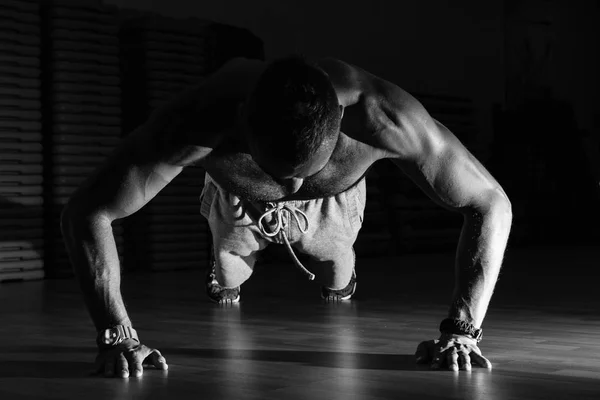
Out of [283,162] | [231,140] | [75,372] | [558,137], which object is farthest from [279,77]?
[558,137]

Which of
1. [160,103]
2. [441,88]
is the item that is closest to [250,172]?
[160,103]

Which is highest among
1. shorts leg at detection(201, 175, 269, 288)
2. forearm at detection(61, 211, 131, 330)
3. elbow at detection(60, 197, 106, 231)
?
shorts leg at detection(201, 175, 269, 288)

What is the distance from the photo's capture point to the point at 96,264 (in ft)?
8.87

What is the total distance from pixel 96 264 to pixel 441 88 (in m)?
8.38

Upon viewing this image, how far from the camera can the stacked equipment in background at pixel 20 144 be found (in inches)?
267

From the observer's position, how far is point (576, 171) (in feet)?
37.4

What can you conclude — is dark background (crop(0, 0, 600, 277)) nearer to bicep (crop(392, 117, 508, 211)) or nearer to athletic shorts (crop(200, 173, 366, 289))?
athletic shorts (crop(200, 173, 366, 289))

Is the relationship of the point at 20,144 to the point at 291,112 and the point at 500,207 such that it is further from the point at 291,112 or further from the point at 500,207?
the point at 291,112

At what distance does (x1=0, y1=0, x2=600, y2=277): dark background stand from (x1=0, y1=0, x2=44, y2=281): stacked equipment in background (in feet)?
0.22

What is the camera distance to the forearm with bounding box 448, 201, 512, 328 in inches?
109

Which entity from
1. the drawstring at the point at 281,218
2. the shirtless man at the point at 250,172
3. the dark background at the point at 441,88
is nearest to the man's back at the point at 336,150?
the shirtless man at the point at 250,172

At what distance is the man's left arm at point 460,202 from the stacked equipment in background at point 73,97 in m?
4.66

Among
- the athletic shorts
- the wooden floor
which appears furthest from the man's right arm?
the athletic shorts

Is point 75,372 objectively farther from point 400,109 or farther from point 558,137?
point 558,137
